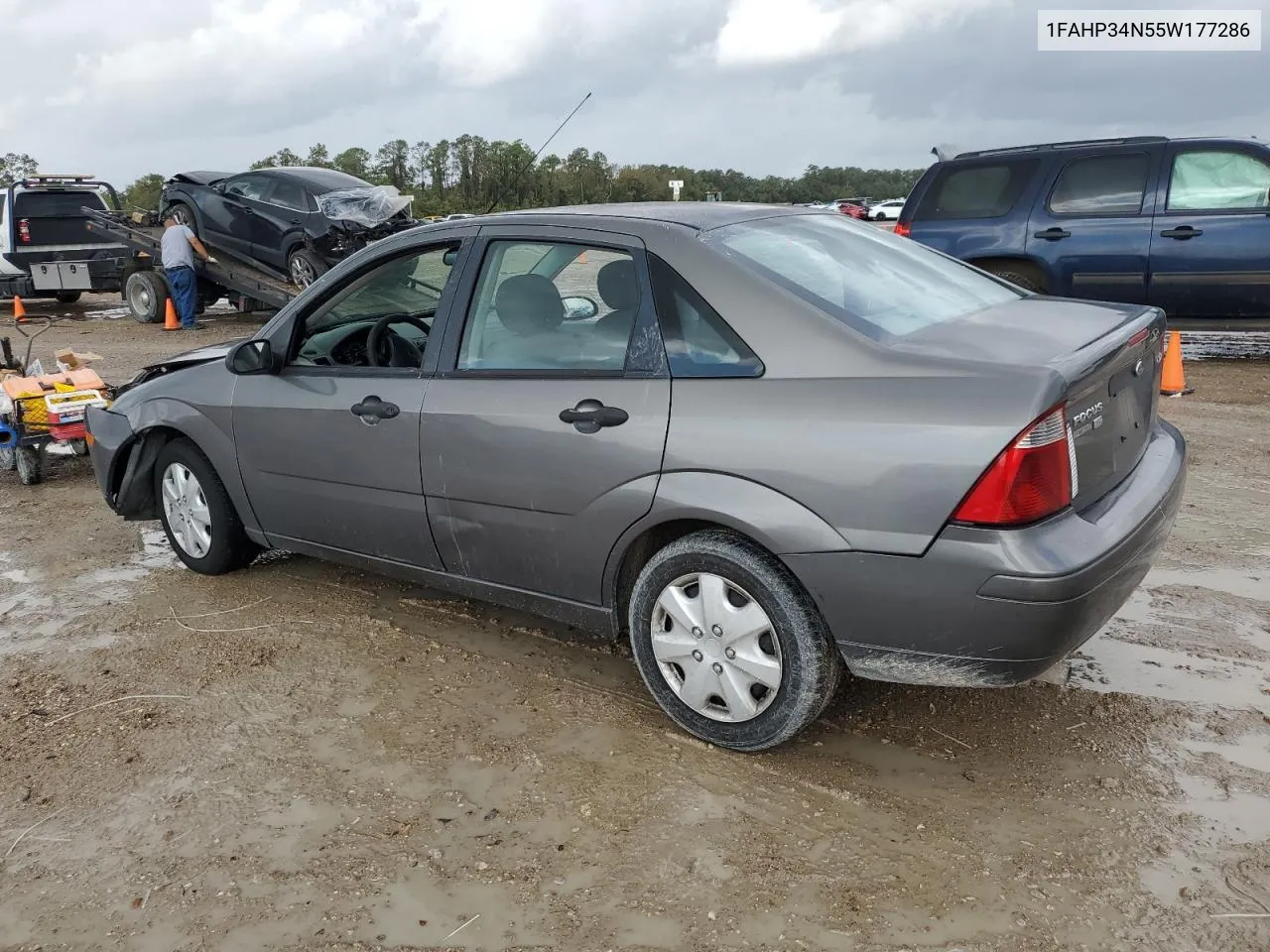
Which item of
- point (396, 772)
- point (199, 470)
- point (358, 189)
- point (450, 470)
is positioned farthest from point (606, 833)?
point (358, 189)

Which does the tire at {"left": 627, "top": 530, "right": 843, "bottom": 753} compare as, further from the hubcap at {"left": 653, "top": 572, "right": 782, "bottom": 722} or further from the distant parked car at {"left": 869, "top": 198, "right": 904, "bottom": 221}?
the distant parked car at {"left": 869, "top": 198, "right": 904, "bottom": 221}

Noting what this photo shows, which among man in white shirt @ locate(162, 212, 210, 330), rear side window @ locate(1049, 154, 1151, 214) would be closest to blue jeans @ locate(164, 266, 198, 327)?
man in white shirt @ locate(162, 212, 210, 330)

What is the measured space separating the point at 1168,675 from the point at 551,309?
2410 millimetres

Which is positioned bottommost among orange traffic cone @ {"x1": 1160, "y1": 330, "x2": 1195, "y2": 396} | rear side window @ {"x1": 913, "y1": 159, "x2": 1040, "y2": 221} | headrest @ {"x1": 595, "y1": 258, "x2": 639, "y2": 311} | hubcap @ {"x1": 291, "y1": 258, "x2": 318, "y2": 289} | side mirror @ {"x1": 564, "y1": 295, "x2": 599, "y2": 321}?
orange traffic cone @ {"x1": 1160, "y1": 330, "x2": 1195, "y2": 396}

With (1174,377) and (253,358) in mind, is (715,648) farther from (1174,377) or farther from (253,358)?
(1174,377)

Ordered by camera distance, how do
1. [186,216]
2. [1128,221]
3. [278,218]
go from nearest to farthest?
1. [1128,221]
2. [278,218]
3. [186,216]

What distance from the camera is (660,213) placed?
3605 millimetres

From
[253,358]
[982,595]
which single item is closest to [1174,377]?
[982,595]

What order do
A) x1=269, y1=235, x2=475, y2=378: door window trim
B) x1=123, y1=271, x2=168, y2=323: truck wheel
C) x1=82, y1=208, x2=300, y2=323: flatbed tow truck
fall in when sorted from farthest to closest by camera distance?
x1=123, y1=271, x2=168, y2=323: truck wheel → x1=82, y1=208, x2=300, y2=323: flatbed tow truck → x1=269, y1=235, x2=475, y2=378: door window trim

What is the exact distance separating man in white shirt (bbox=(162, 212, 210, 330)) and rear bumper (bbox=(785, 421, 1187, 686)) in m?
13.1

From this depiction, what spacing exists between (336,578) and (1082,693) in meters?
3.18

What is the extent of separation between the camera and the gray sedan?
2764 mm

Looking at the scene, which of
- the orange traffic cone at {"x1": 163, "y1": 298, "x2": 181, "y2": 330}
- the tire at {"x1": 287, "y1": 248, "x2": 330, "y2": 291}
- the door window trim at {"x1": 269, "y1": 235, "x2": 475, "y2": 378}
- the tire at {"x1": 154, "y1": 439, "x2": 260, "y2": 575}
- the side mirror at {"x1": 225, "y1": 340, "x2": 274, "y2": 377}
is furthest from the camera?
the orange traffic cone at {"x1": 163, "y1": 298, "x2": 181, "y2": 330}

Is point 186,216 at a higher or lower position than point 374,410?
higher
